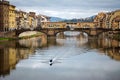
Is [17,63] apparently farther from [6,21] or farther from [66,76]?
[6,21]

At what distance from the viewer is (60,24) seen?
170750 millimetres

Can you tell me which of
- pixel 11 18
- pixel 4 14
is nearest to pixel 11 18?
pixel 11 18

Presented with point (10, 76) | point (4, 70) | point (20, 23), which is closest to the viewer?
point (10, 76)

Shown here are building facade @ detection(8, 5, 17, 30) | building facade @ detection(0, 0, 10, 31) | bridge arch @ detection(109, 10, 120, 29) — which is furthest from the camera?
bridge arch @ detection(109, 10, 120, 29)

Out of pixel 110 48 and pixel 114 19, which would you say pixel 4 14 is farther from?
pixel 114 19

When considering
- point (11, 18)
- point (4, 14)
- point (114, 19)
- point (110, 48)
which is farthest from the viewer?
point (114, 19)

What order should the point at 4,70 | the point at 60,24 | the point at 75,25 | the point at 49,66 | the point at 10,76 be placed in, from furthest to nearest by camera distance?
the point at 75,25, the point at 60,24, the point at 49,66, the point at 4,70, the point at 10,76

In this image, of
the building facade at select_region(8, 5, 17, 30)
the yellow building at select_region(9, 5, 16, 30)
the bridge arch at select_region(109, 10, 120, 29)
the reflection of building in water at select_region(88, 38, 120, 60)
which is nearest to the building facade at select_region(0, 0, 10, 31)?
the building facade at select_region(8, 5, 17, 30)

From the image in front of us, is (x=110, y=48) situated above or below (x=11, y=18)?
below

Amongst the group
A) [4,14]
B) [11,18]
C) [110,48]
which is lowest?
[110,48]

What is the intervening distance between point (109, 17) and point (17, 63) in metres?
90.8

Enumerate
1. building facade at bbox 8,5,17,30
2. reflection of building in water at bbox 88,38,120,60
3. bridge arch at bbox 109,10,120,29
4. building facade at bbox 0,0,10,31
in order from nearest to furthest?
reflection of building in water at bbox 88,38,120,60
building facade at bbox 0,0,10,31
building facade at bbox 8,5,17,30
bridge arch at bbox 109,10,120,29

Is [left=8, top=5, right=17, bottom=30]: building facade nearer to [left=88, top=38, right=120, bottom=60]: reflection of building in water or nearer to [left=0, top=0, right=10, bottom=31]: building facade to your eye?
[left=0, top=0, right=10, bottom=31]: building facade

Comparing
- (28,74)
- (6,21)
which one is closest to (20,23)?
(6,21)
